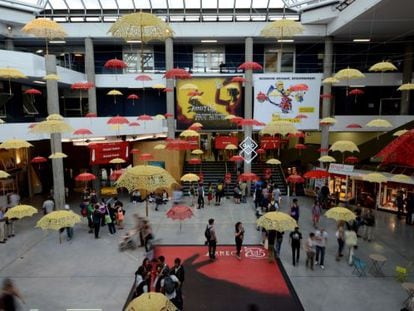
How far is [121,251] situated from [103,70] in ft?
62.2

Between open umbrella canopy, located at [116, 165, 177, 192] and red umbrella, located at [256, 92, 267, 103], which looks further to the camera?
red umbrella, located at [256, 92, 267, 103]

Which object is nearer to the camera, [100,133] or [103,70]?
[100,133]

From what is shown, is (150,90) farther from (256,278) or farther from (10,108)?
(256,278)

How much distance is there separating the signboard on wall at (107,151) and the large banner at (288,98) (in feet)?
33.8

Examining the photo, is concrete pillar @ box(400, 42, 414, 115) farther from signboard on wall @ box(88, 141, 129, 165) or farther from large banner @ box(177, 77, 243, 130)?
signboard on wall @ box(88, 141, 129, 165)

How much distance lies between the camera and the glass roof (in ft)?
83.2

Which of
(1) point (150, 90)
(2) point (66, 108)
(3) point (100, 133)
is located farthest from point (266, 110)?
(2) point (66, 108)

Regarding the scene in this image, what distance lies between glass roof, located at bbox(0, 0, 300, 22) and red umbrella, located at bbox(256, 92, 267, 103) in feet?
18.9

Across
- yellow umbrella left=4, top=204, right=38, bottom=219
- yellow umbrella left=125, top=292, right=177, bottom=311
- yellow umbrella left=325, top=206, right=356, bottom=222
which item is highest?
yellow umbrella left=125, top=292, right=177, bottom=311

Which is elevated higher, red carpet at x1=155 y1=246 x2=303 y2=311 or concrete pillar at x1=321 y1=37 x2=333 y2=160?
concrete pillar at x1=321 y1=37 x2=333 y2=160

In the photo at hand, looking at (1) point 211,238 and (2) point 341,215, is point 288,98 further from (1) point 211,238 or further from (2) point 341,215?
(1) point 211,238

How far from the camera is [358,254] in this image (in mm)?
14430

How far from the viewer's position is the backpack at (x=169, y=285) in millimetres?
8828

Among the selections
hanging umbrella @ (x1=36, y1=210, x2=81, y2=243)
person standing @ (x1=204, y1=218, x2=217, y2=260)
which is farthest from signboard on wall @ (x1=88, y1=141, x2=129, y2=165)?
person standing @ (x1=204, y1=218, x2=217, y2=260)
